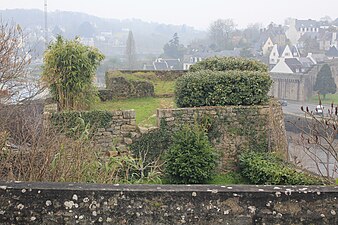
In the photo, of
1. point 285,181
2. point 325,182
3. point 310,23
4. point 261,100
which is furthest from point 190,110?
point 310,23

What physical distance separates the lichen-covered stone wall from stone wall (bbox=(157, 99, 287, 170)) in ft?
19.9

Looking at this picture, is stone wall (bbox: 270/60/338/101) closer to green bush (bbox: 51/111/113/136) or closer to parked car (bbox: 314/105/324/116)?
parked car (bbox: 314/105/324/116)

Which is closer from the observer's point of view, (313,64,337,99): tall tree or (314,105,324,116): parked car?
(314,105,324,116): parked car

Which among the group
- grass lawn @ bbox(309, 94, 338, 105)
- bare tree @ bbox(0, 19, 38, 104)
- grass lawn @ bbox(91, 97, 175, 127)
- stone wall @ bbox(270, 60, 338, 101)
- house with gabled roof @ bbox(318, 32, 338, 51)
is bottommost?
grass lawn @ bbox(309, 94, 338, 105)

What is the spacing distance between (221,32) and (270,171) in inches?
2972

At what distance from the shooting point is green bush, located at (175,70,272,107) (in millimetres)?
9960

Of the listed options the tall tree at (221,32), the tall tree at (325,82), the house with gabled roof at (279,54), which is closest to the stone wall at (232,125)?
the tall tree at (325,82)

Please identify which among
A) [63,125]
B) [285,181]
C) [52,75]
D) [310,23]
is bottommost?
[285,181]

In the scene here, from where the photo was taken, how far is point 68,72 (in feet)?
33.9

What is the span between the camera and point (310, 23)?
4594 inches

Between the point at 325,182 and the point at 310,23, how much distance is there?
11653 cm

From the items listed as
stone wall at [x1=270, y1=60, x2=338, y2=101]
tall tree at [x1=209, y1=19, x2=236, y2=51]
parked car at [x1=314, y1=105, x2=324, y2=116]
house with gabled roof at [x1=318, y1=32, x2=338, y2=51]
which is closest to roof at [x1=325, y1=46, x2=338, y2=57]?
house with gabled roof at [x1=318, y1=32, x2=338, y2=51]

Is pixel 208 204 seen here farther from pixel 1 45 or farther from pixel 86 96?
pixel 86 96

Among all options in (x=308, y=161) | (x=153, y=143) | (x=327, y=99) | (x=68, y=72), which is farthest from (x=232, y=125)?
(x=327, y=99)
